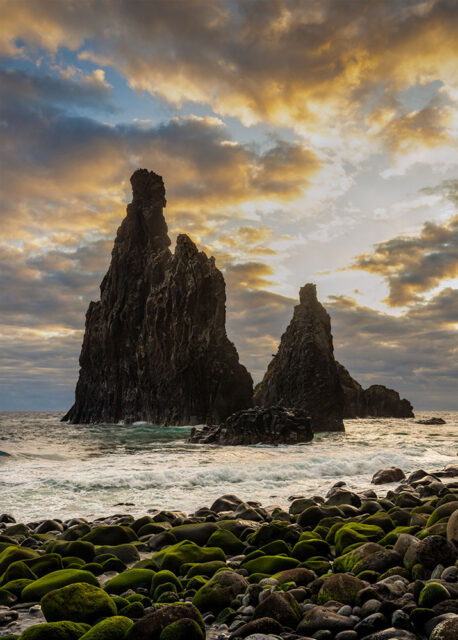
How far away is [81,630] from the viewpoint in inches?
184

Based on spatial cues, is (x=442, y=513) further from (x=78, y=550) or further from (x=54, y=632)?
(x=54, y=632)

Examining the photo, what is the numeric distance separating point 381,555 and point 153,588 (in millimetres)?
2954

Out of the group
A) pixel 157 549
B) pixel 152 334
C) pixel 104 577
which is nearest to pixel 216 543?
pixel 157 549

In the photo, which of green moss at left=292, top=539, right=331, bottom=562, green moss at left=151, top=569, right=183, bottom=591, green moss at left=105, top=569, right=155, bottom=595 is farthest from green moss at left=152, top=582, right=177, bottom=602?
green moss at left=292, top=539, right=331, bottom=562

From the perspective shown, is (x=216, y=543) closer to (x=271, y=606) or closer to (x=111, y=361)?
(x=271, y=606)

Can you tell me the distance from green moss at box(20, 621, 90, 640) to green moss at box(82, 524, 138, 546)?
157 inches

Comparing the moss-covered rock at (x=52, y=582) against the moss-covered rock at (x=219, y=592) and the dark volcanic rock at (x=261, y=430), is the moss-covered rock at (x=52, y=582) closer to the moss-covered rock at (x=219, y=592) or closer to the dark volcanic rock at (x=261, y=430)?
the moss-covered rock at (x=219, y=592)

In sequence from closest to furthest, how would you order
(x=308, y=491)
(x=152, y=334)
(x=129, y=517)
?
(x=129, y=517) → (x=308, y=491) → (x=152, y=334)

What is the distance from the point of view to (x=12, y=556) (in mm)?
7305

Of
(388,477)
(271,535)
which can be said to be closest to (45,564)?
(271,535)

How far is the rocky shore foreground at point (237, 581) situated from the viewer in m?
4.49

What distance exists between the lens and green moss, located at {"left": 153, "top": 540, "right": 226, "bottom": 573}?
7.00 meters

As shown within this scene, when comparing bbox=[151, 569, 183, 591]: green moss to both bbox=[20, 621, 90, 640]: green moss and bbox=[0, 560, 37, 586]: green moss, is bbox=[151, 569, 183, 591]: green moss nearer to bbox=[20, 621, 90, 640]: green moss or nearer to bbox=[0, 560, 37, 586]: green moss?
bbox=[20, 621, 90, 640]: green moss

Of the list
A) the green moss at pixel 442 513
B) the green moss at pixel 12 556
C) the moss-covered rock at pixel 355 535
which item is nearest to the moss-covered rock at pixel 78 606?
Result: the green moss at pixel 12 556
